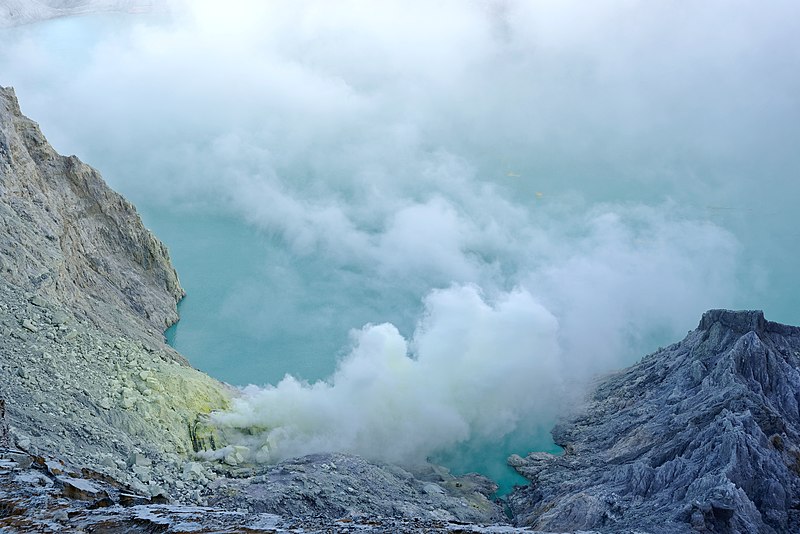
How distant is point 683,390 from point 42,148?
41767mm

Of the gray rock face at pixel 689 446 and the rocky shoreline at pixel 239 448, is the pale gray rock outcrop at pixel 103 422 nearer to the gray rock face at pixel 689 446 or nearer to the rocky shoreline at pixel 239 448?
the rocky shoreline at pixel 239 448

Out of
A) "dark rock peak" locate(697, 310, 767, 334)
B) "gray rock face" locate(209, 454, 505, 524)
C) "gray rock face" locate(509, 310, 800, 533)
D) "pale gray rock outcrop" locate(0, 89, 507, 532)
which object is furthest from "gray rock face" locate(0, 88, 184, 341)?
"dark rock peak" locate(697, 310, 767, 334)

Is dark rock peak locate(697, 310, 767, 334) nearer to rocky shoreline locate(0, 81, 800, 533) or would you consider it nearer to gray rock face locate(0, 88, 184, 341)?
rocky shoreline locate(0, 81, 800, 533)

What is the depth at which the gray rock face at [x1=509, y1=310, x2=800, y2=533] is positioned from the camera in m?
33.2

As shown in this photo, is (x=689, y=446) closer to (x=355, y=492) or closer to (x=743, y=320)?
(x=743, y=320)

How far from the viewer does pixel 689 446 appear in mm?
38062

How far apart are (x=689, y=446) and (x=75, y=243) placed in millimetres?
37899

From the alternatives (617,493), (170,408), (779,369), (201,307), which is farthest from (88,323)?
(779,369)

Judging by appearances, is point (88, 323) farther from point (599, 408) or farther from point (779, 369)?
point (779, 369)

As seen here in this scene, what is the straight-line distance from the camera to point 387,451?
153ft

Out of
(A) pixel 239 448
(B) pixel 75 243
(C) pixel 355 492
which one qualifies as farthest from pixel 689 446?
(B) pixel 75 243

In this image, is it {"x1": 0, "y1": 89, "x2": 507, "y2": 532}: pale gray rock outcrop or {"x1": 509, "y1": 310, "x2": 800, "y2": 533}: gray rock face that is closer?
{"x1": 0, "y1": 89, "x2": 507, "y2": 532}: pale gray rock outcrop

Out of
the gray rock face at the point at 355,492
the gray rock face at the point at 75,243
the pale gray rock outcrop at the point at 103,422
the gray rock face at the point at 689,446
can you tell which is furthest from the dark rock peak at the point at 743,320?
the gray rock face at the point at 75,243

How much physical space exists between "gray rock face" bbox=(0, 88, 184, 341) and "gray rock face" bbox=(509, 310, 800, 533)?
86.4ft
